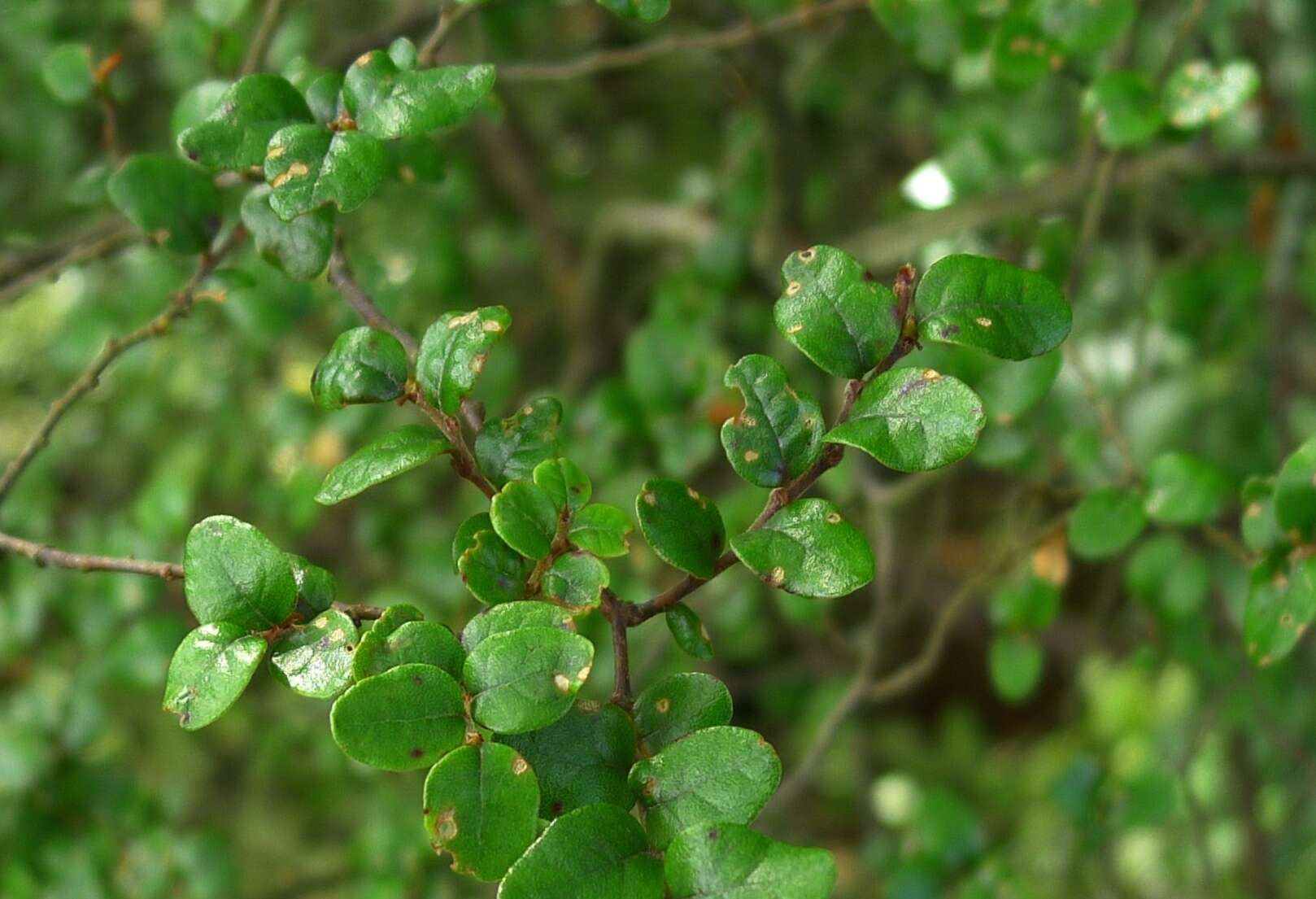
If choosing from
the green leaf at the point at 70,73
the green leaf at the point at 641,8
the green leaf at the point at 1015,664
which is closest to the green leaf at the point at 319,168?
the green leaf at the point at 641,8

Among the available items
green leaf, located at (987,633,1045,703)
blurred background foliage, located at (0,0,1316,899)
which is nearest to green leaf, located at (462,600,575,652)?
blurred background foliage, located at (0,0,1316,899)

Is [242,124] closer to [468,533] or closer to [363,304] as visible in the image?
[363,304]

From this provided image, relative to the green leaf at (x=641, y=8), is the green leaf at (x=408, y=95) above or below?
below

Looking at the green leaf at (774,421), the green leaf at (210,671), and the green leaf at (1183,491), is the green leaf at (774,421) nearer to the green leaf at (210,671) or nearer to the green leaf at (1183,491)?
the green leaf at (210,671)

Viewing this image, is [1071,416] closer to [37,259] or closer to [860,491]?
[860,491]

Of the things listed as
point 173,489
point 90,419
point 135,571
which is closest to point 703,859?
point 135,571

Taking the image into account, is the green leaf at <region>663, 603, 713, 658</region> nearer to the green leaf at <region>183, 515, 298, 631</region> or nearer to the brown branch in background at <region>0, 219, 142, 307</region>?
the green leaf at <region>183, 515, 298, 631</region>
